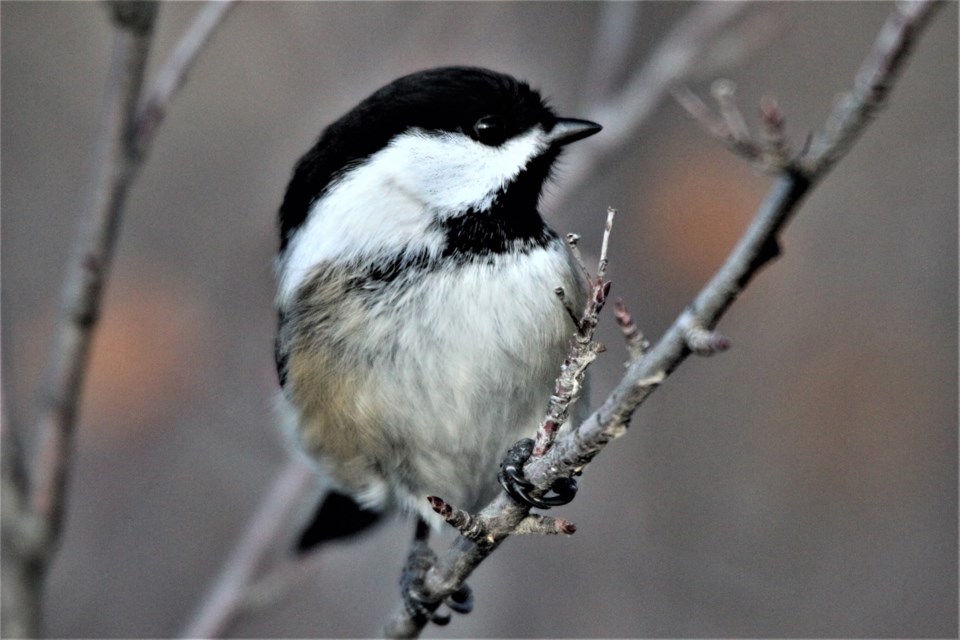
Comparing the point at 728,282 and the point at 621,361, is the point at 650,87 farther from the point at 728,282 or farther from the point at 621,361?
the point at 728,282

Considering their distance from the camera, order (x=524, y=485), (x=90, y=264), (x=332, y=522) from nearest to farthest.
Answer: (x=524, y=485)
(x=90, y=264)
(x=332, y=522)

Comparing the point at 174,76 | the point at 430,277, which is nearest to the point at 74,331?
the point at 174,76

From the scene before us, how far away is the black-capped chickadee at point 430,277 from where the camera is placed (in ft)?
5.29

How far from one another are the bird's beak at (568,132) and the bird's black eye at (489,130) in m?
0.09

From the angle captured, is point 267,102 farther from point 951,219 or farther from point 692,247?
point 951,219

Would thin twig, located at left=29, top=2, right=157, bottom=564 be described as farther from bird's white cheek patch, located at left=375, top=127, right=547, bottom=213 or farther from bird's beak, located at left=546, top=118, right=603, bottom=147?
bird's beak, located at left=546, top=118, right=603, bottom=147

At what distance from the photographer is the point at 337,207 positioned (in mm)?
1681

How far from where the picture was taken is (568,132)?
176 cm

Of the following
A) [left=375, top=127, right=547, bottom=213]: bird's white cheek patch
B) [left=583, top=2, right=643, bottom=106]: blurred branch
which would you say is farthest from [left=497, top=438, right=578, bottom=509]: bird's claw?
[left=583, top=2, right=643, bottom=106]: blurred branch

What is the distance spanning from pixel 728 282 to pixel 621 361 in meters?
2.24

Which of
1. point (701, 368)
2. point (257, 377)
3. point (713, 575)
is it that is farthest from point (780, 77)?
point (257, 377)

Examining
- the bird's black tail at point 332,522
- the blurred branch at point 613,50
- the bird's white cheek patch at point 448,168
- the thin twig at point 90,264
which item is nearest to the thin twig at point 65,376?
the thin twig at point 90,264

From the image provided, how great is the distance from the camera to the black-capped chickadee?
1.61 meters

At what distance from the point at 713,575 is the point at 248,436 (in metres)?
1.53
